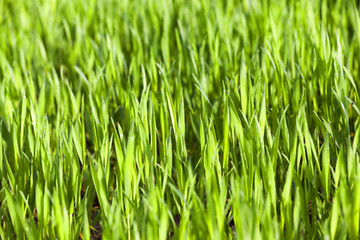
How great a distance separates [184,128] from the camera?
1.27 meters

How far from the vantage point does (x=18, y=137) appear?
137 centimetres

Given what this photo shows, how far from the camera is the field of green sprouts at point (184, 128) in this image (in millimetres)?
980

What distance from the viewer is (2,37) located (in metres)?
2.13

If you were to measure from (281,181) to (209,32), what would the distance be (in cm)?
86

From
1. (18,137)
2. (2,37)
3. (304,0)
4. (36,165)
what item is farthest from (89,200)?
(304,0)

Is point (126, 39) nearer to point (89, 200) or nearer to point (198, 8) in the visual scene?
point (198, 8)

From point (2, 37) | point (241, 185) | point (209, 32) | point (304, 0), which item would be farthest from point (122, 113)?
point (304, 0)

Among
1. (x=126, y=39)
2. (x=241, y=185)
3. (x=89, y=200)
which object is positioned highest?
(x=126, y=39)

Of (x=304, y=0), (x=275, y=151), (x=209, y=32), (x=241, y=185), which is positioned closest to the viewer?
(x=241, y=185)

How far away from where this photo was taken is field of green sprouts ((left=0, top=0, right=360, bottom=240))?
0.98m

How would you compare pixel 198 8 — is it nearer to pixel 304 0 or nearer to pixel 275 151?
pixel 304 0

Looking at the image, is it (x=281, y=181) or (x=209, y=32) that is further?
(x=209, y=32)

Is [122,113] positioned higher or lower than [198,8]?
lower

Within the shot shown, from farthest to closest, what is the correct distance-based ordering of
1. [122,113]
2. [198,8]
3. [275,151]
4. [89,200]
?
[198,8]
[122,113]
[89,200]
[275,151]
